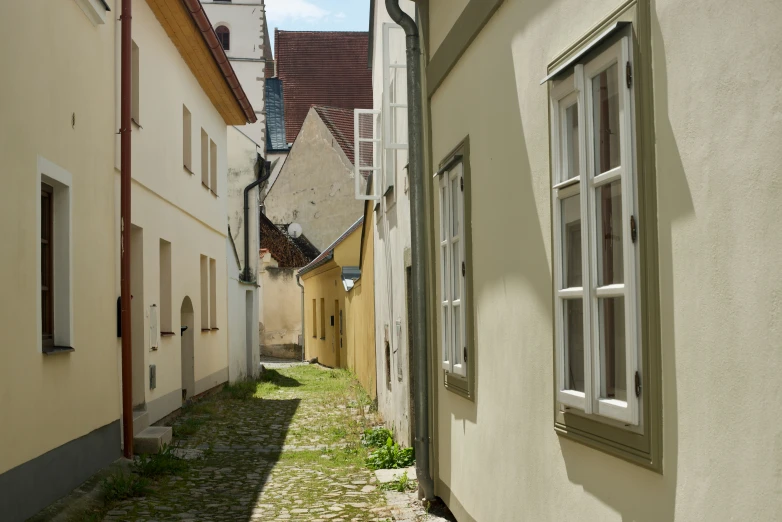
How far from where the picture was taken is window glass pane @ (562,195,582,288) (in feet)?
13.3

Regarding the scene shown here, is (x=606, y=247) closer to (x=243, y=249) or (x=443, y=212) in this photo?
(x=443, y=212)

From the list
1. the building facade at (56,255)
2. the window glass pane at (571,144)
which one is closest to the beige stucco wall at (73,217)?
the building facade at (56,255)

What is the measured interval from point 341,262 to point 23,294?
14.9 meters

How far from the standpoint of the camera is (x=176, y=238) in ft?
44.8

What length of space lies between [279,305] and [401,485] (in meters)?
26.7

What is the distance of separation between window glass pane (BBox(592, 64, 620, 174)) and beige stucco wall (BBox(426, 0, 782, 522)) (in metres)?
0.25

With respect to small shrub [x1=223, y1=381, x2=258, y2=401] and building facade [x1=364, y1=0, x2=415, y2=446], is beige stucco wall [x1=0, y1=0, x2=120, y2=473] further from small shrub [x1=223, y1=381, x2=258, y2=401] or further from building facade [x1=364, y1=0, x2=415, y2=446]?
small shrub [x1=223, y1=381, x2=258, y2=401]

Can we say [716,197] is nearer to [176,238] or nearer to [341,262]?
[176,238]

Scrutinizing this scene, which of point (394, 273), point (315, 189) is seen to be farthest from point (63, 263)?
point (315, 189)

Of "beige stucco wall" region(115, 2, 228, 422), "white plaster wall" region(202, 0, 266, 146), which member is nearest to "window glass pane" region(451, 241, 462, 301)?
"beige stucco wall" region(115, 2, 228, 422)

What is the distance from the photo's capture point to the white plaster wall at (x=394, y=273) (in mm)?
10023

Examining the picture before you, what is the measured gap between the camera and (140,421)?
419 inches

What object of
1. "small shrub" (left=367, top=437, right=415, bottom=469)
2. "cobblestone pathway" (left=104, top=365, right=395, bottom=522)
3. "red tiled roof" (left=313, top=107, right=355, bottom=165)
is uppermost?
"red tiled roof" (left=313, top=107, right=355, bottom=165)

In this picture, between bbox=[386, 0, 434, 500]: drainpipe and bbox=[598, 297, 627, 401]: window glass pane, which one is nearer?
bbox=[598, 297, 627, 401]: window glass pane
